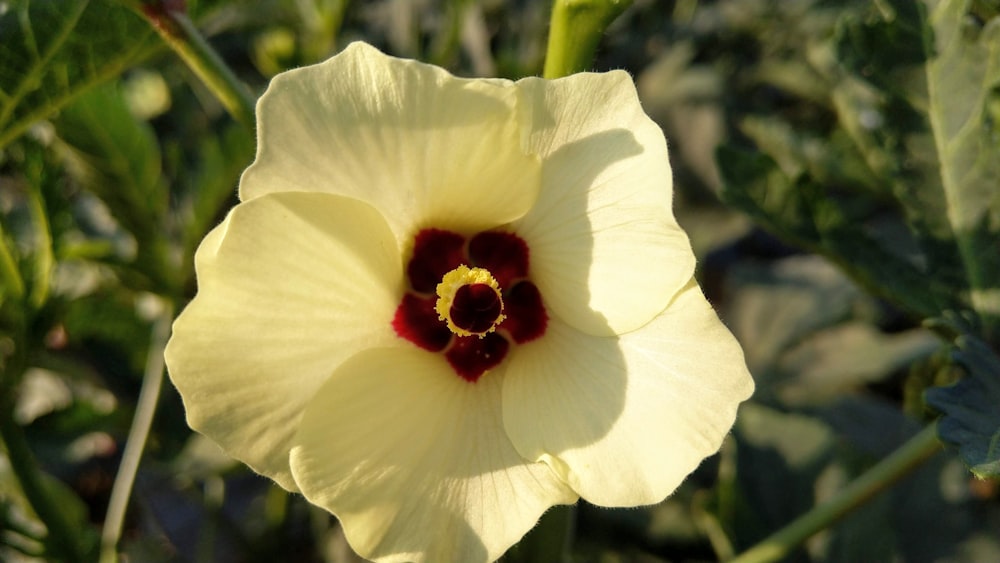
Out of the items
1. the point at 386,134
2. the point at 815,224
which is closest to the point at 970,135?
the point at 815,224

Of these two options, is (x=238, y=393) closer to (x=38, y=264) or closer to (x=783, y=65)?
(x=38, y=264)

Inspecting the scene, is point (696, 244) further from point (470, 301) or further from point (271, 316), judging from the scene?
point (271, 316)

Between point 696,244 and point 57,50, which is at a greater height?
point 57,50

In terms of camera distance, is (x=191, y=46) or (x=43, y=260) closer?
(x=191, y=46)

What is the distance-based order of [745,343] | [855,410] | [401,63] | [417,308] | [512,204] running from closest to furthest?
[401,63]
[512,204]
[417,308]
[855,410]
[745,343]

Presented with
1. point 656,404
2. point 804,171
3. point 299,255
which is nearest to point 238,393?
point 299,255

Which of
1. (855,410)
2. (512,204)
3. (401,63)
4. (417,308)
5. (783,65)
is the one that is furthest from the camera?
(783,65)
